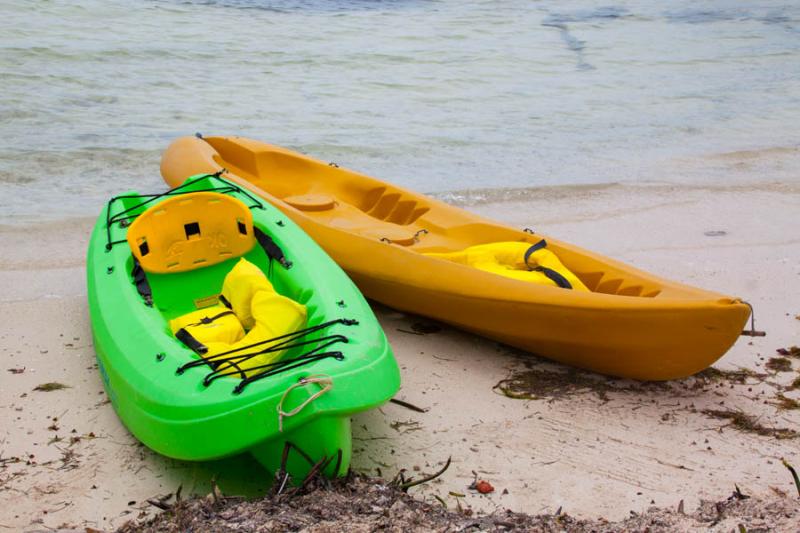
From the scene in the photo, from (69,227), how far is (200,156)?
151cm

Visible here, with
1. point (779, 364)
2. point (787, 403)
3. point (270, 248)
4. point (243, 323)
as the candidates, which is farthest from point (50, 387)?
point (779, 364)

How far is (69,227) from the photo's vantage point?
672cm

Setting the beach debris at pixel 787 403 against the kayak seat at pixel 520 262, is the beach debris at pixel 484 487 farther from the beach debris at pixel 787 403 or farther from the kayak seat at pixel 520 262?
the beach debris at pixel 787 403

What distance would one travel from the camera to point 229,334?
3920mm

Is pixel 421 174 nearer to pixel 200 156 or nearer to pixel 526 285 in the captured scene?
pixel 200 156

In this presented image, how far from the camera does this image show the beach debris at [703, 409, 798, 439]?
12.4ft

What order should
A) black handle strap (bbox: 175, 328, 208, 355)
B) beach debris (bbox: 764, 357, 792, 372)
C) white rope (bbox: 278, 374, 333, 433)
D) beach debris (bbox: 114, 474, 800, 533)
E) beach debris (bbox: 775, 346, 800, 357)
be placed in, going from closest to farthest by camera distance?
1. beach debris (bbox: 114, 474, 800, 533)
2. white rope (bbox: 278, 374, 333, 433)
3. black handle strap (bbox: 175, 328, 208, 355)
4. beach debris (bbox: 764, 357, 792, 372)
5. beach debris (bbox: 775, 346, 800, 357)

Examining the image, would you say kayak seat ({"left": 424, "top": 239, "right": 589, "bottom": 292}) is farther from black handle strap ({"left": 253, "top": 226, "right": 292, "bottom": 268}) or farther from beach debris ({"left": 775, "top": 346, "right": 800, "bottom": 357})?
beach debris ({"left": 775, "top": 346, "right": 800, "bottom": 357})

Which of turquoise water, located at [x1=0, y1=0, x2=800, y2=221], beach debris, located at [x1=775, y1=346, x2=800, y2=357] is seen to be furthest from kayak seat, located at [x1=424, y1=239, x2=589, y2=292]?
turquoise water, located at [x1=0, y1=0, x2=800, y2=221]

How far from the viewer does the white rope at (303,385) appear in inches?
120

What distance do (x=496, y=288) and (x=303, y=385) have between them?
1.46m

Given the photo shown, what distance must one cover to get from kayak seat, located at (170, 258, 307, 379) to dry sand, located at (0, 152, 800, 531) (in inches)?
17.0

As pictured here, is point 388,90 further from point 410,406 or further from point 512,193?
point 410,406

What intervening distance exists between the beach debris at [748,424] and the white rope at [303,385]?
1.82m
